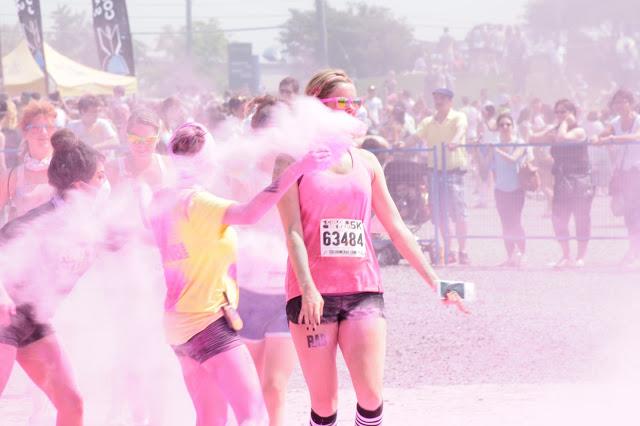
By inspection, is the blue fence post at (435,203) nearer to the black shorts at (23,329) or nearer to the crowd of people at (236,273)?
the crowd of people at (236,273)

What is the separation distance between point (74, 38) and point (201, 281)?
53.6 metres

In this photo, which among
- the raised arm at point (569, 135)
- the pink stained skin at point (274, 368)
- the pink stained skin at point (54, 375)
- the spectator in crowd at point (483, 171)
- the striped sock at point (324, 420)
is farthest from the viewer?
the spectator in crowd at point (483, 171)

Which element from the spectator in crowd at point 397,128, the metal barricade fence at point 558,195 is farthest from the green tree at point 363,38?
the metal barricade fence at point 558,195

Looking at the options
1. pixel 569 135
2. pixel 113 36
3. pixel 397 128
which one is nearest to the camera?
pixel 569 135

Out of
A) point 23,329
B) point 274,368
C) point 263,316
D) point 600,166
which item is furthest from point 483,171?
point 23,329

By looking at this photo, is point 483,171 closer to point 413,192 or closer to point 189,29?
point 413,192

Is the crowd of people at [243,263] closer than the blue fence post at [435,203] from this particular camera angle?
Yes

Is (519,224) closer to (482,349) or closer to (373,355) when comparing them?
(482,349)

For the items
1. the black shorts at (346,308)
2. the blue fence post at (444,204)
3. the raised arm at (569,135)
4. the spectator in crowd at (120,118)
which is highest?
the black shorts at (346,308)

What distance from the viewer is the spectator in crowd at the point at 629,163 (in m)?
12.8

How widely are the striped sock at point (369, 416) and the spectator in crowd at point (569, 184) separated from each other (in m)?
8.84

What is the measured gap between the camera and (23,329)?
17.1ft

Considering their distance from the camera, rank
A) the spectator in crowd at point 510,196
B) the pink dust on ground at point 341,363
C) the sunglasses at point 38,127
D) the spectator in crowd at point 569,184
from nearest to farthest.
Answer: the pink dust on ground at point 341,363, the sunglasses at point 38,127, the spectator in crowd at point 569,184, the spectator in crowd at point 510,196

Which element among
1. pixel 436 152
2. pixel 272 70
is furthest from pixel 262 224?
pixel 272 70
